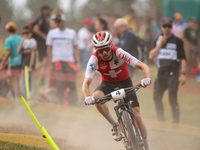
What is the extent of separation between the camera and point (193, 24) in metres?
16.6

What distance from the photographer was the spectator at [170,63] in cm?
859

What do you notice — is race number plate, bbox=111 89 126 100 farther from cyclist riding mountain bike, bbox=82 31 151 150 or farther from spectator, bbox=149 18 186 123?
spectator, bbox=149 18 186 123

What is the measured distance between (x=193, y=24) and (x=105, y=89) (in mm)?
11976

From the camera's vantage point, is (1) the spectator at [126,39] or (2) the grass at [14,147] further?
(1) the spectator at [126,39]

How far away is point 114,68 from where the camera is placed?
593 cm

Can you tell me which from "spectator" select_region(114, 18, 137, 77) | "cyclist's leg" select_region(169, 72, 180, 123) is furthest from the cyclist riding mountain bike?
"spectator" select_region(114, 18, 137, 77)

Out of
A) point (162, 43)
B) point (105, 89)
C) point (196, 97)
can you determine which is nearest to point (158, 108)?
point (162, 43)

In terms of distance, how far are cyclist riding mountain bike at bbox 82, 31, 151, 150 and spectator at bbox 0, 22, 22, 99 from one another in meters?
5.69

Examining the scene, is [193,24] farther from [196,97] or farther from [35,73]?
[35,73]

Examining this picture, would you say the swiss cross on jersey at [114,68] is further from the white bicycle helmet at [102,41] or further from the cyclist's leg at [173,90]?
the cyclist's leg at [173,90]

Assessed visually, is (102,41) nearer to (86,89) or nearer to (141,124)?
(86,89)

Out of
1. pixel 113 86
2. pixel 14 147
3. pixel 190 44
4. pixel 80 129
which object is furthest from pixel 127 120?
pixel 190 44

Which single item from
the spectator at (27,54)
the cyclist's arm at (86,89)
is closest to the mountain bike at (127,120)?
the cyclist's arm at (86,89)

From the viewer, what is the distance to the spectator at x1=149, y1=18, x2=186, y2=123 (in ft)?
28.2
